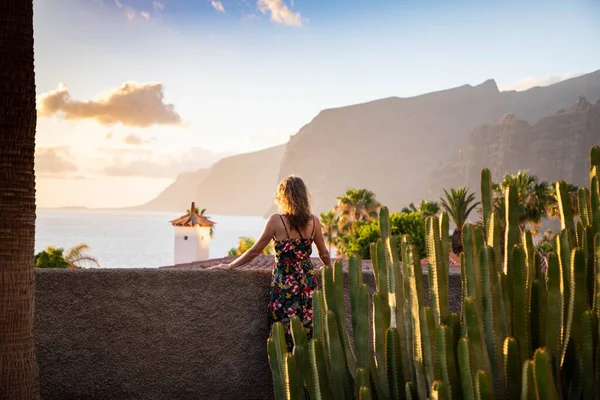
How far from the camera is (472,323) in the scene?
2.11m

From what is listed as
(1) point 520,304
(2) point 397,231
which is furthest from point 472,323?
(2) point 397,231

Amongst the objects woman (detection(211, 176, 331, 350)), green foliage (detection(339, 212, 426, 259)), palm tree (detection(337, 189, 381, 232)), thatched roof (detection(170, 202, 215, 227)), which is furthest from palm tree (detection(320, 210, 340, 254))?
woman (detection(211, 176, 331, 350))

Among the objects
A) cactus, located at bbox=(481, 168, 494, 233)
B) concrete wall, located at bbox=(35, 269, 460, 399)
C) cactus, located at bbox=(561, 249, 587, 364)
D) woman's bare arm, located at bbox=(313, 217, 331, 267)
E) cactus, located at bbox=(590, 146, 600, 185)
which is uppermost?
cactus, located at bbox=(590, 146, 600, 185)

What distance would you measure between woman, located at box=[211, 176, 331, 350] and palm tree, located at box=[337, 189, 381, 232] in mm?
58180

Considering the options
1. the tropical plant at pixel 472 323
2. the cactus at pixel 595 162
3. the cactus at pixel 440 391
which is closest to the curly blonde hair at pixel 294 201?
the tropical plant at pixel 472 323

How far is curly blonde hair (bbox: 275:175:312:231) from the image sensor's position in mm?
4879

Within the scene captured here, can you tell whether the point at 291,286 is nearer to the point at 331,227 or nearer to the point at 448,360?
the point at 448,360

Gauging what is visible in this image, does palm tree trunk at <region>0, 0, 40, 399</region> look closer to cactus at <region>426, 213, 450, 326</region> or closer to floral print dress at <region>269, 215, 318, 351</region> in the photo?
floral print dress at <region>269, 215, 318, 351</region>

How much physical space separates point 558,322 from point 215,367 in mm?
3475

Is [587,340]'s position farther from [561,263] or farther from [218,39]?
[218,39]

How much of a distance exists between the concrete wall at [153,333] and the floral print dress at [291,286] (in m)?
0.26

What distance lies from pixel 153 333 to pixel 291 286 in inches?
47.6

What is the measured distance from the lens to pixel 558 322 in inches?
90.7

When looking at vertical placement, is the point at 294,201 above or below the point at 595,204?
above
